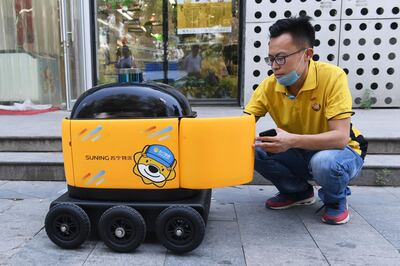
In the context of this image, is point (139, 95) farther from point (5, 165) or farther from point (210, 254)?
point (5, 165)

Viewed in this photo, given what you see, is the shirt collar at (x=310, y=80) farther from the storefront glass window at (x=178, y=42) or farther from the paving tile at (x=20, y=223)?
the storefront glass window at (x=178, y=42)

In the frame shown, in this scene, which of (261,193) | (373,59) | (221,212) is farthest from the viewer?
(373,59)

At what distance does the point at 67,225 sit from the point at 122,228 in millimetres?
324

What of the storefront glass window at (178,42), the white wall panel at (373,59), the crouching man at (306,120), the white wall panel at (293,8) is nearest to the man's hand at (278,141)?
the crouching man at (306,120)

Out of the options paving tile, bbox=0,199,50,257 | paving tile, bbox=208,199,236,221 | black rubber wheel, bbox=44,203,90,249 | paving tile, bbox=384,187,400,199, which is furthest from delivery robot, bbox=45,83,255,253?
paving tile, bbox=384,187,400,199

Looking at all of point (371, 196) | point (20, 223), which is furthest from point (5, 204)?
point (371, 196)

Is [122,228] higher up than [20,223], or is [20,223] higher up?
[122,228]

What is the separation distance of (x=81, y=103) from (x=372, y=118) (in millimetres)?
4054

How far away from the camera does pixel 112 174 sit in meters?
2.22

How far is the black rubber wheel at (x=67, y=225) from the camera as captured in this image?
2.19 m

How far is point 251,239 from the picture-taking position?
2.40 meters

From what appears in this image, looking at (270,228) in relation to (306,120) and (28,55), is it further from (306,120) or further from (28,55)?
(28,55)

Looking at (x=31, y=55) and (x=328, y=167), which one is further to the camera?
(x=31, y=55)

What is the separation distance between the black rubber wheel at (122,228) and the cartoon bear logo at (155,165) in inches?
8.1
